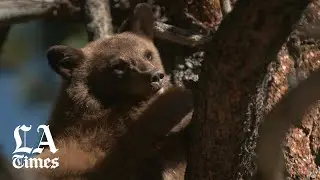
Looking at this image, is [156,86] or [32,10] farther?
[32,10]

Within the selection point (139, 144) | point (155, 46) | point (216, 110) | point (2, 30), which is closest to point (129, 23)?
point (155, 46)

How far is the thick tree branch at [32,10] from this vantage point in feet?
15.1

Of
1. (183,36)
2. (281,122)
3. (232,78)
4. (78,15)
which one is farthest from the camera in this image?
(78,15)

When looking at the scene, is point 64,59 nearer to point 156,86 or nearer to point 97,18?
point 97,18

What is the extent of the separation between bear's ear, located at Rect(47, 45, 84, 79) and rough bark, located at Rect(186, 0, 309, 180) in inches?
70.7

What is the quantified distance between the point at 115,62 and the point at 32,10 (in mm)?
625

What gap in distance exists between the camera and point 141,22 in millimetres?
5074

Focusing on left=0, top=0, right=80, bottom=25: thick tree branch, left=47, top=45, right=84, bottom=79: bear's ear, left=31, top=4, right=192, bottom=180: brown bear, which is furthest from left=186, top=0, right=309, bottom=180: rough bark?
left=47, top=45, right=84, bottom=79: bear's ear

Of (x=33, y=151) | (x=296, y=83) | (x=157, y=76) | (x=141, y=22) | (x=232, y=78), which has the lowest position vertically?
(x=33, y=151)

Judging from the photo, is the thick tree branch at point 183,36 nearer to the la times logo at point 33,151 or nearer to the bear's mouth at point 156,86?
the bear's mouth at point 156,86

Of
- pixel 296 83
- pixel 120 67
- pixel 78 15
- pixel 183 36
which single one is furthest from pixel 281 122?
pixel 78 15

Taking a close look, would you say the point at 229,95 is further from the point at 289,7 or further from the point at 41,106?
the point at 41,106

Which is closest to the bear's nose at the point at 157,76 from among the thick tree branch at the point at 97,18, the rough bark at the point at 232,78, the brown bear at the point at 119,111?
the brown bear at the point at 119,111

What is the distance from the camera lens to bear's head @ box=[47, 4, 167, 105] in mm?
4837
